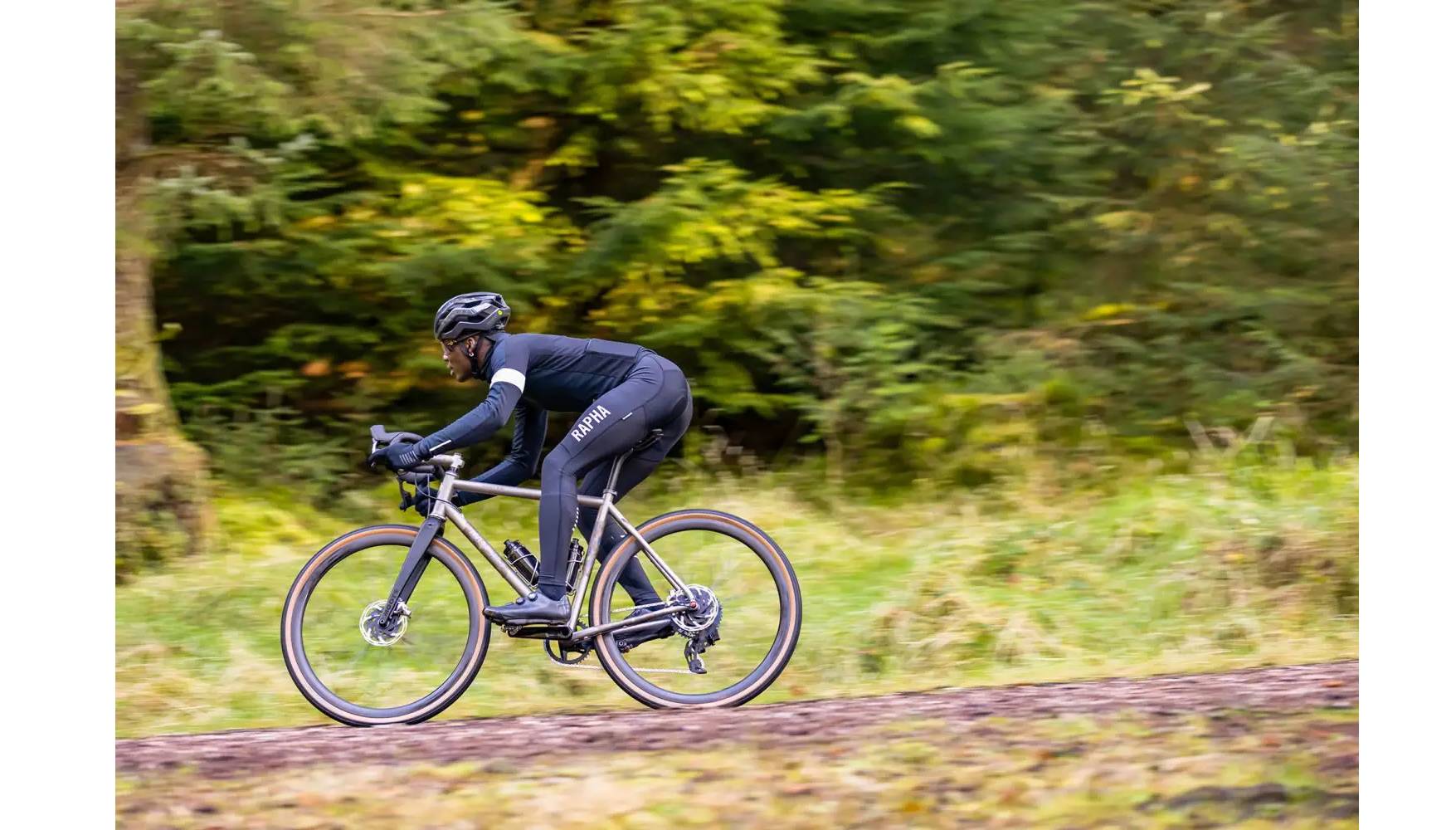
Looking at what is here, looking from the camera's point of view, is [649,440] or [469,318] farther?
[649,440]

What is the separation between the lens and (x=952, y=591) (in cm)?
732

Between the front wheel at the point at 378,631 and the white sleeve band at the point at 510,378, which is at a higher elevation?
the white sleeve band at the point at 510,378

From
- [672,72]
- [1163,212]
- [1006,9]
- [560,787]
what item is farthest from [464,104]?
[560,787]

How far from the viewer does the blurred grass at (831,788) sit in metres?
4.85

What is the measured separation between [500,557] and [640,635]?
662 mm

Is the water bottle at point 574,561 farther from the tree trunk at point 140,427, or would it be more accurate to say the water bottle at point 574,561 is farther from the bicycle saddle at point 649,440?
the tree trunk at point 140,427

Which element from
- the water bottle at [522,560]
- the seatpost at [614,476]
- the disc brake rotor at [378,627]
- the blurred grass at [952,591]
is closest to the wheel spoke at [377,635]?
the disc brake rotor at [378,627]

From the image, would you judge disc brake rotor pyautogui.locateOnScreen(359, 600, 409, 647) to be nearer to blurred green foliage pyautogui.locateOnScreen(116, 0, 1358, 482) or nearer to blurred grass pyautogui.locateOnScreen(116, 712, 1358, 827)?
blurred grass pyautogui.locateOnScreen(116, 712, 1358, 827)

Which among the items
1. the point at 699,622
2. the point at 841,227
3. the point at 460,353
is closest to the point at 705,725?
the point at 699,622

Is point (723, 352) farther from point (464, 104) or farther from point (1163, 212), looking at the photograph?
point (1163, 212)

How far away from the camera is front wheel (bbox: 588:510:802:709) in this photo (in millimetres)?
5645

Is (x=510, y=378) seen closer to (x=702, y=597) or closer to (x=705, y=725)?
(x=702, y=597)

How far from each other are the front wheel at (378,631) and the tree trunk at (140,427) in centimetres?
304

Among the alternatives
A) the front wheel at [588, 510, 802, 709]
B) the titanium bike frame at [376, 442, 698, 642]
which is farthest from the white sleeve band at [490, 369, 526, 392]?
the front wheel at [588, 510, 802, 709]
